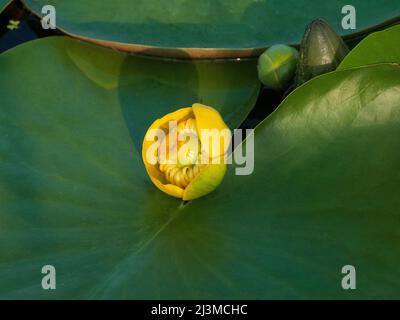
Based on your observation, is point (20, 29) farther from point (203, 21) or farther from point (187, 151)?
point (187, 151)

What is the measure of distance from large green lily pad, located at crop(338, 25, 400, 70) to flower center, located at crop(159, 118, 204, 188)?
356 millimetres

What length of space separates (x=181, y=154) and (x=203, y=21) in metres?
0.53

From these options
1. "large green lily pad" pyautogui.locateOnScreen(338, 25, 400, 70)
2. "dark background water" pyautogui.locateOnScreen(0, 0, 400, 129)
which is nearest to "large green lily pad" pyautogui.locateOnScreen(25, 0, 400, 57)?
"dark background water" pyautogui.locateOnScreen(0, 0, 400, 129)

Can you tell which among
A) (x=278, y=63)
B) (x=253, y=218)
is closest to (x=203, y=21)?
(x=278, y=63)

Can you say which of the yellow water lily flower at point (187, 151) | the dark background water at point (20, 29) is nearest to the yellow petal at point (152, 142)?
the yellow water lily flower at point (187, 151)

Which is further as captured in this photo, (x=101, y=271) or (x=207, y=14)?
(x=207, y=14)

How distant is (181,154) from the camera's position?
1.28 meters

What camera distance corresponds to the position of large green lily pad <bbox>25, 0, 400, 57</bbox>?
1611 millimetres

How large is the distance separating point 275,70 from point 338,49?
17cm

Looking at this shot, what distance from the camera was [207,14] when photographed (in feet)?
5.46

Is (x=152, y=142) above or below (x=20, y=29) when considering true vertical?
below

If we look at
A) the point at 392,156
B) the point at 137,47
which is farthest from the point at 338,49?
the point at 137,47
